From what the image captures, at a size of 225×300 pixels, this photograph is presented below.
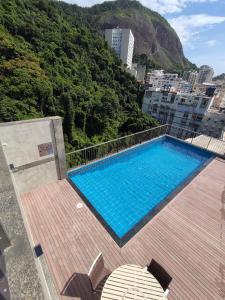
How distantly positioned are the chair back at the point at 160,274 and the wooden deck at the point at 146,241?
0.56 m

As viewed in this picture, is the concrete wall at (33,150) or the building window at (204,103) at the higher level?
the concrete wall at (33,150)

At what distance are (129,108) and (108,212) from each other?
1352 inches

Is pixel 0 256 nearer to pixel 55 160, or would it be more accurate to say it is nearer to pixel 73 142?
pixel 55 160

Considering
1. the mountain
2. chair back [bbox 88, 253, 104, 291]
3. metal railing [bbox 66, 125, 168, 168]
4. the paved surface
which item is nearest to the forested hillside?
the mountain

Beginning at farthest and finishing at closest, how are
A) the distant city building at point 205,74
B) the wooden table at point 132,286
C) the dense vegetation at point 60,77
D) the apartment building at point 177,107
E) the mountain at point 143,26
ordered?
the distant city building at point 205,74 → the mountain at point 143,26 → the apartment building at point 177,107 → the dense vegetation at point 60,77 → the wooden table at point 132,286

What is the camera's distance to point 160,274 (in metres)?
2.92

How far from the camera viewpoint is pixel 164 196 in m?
5.92

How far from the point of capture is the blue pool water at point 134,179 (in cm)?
525

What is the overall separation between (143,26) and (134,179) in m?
118

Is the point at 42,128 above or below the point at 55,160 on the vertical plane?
above

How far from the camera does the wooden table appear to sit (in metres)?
2.54

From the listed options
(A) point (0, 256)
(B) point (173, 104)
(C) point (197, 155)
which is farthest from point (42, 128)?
(B) point (173, 104)

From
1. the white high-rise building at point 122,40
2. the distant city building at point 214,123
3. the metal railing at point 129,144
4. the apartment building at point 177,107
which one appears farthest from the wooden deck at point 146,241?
the white high-rise building at point 122,40

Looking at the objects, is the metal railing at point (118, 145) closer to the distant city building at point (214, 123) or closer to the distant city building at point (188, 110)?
the distant city building at point (214, 123)
